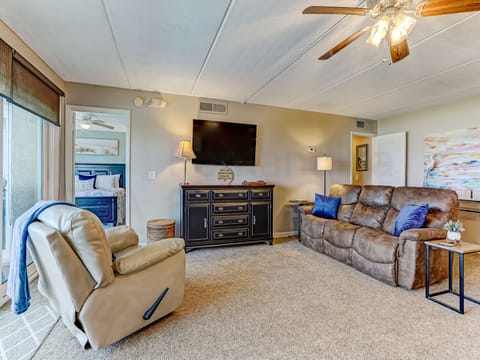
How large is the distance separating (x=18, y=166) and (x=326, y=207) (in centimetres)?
411

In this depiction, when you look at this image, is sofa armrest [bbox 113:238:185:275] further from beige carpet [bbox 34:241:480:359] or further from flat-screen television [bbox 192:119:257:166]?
flat-screen television [bbox 192:119:257:166]

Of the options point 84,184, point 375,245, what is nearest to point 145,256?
point 375,245

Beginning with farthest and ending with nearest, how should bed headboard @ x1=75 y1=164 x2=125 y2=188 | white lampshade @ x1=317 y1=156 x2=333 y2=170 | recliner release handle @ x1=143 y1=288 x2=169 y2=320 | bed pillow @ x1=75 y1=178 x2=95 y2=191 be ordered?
1. bed headboard @ x1=75 y1=164 x2=125 y2=188
2. bed pillow @ x1=75 y1=178 x2=95 y2=191
3. white lampshade @ x1=317 y1=156 x2=333 y2=170
4. recliner release handle @ x1=143 y1=288 x2=169 y2=320

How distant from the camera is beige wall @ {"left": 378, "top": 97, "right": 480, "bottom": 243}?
4.05 metres

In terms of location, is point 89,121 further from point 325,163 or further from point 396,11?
point 396,11

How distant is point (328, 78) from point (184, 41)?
6.49 feet

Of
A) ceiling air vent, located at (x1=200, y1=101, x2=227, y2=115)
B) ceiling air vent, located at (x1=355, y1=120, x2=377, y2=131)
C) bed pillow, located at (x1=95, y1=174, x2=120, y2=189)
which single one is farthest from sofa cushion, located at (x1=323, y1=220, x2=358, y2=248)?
bed pillow, located at (x1=95, y1=174, x2=120, y2=189)

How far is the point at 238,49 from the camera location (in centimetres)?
262

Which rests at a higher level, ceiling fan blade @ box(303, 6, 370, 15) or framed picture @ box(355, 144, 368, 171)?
ceiling fan blade @ box(303, 6, 370, 15)

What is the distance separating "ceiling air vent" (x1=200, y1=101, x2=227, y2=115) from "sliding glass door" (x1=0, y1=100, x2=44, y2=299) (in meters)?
2.25

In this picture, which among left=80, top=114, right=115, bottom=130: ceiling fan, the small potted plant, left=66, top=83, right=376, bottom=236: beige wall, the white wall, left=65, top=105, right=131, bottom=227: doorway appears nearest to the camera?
the small potted plant

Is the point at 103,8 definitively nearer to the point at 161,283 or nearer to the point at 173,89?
the point at 173,89

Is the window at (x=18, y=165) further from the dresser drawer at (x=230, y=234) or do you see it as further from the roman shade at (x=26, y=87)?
the dresser drawer at (x=230, y=234)

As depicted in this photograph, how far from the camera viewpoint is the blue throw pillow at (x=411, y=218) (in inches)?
109
